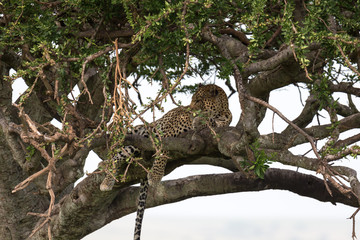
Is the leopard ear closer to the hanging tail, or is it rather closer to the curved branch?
the curved branch

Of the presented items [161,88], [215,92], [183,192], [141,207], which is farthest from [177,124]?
[161,88]

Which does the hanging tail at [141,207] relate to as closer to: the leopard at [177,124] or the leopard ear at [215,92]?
the leopard at [177,124]

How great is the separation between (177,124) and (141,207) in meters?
1.46

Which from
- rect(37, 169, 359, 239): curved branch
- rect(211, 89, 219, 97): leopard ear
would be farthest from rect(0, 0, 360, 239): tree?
rect(211, 89, 219, 97): leopard ear

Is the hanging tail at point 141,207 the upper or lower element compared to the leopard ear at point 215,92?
lower

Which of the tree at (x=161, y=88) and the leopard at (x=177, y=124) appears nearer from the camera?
the tree at (x=161, y=88)

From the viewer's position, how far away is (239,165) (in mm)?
6188

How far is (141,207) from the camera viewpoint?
27.7 ft

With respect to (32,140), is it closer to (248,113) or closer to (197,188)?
(248,113)

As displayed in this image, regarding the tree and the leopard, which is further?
the leopard

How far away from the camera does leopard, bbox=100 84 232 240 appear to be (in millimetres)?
7590

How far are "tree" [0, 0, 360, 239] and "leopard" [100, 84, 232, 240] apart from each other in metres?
0.19

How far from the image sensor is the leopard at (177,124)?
7.59 meters

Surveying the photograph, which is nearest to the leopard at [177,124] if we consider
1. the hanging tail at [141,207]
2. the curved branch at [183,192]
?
the hanging tail at [141,207]
